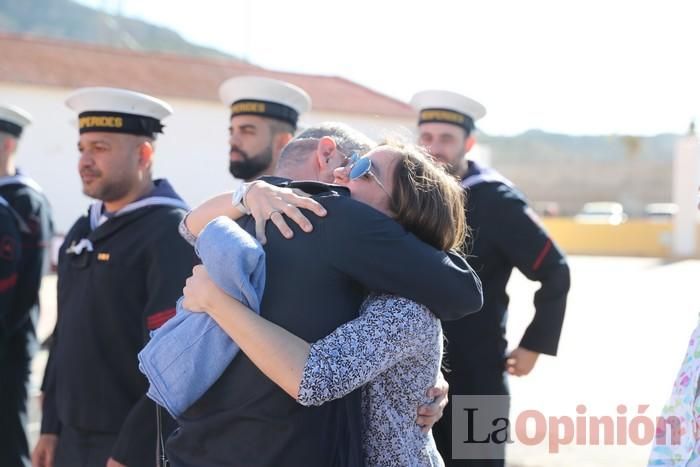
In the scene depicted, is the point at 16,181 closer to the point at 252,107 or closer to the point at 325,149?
the point at 252,107

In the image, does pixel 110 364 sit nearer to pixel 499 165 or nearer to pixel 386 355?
pixel 386 355

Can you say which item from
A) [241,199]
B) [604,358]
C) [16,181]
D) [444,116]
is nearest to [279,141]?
[444,116]

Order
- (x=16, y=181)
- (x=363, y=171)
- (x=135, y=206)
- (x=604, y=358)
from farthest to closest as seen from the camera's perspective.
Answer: (x=604, y=358) → (x=16, y=181) → (x=135, y=206) → (x=363, y=171)

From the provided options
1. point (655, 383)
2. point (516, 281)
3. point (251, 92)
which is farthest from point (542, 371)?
point (516, 281)

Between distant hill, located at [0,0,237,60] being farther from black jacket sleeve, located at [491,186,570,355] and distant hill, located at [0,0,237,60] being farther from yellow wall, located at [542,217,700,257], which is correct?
black jacket sleeve, located at [491,186,570,355]

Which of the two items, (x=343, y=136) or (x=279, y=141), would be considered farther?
(x=279, y=141)

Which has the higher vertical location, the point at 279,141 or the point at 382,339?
the point at 279,141

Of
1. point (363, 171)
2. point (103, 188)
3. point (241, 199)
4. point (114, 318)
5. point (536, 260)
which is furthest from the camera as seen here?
point (536, 260)

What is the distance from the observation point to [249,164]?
4.55 metres

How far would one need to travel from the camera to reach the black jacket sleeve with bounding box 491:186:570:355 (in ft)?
13.6

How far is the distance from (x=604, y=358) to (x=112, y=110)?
795cm

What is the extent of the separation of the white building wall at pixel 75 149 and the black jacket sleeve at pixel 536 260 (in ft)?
67.9

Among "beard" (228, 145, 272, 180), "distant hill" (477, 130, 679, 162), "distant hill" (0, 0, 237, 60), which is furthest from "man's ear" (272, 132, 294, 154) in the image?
"distant hill" (0, 0, 237, 60)

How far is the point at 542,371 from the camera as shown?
966 centimetres
